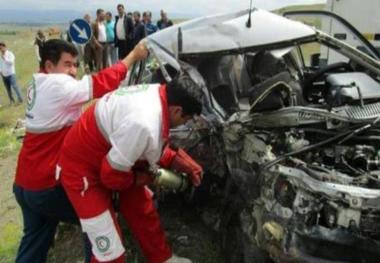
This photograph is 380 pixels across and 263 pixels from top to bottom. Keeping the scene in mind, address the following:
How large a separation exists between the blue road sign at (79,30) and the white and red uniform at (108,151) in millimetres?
5863

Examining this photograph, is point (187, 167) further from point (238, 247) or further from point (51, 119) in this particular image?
point (51, 119)

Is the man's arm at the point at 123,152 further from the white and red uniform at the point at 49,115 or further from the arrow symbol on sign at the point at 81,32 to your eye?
the arrow symbol on sign at the point at 81,32

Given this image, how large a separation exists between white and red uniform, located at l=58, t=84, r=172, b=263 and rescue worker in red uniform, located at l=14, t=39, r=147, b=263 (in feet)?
0.77

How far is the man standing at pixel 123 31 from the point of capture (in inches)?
504

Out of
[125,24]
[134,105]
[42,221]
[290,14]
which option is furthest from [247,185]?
[125,24]

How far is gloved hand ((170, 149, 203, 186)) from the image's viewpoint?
358cm

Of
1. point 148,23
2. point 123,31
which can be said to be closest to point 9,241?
point 123,31

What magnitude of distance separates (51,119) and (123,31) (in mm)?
9703

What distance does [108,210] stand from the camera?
3.19m

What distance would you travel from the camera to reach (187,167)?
11.8ft

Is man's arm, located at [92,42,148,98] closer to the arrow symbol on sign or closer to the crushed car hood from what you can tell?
the crushed car hood


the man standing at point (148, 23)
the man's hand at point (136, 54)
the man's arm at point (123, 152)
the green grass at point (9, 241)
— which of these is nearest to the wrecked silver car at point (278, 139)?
the man's hand at point (136, 54)

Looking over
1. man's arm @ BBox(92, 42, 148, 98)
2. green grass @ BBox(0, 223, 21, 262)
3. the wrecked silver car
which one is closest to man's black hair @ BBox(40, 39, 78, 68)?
man's arm @ BBox(92, 42, 148, 98)

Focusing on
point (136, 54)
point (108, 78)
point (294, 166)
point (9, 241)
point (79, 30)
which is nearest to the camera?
point (294, 166)
